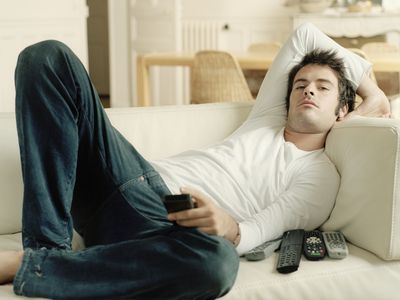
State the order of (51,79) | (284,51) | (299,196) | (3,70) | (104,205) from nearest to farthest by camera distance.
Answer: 1. (51,79)
2. (104,205)
3. (299,196)
4. (284,51)
5. (3,70)

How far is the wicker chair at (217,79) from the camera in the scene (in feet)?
12.0

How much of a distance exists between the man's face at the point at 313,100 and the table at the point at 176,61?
5.70ft

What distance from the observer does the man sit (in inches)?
57.4

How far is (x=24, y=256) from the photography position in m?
1.47

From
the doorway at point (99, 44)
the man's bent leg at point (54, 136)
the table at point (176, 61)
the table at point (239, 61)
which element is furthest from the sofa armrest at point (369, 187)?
the doorway at point (99, 44)

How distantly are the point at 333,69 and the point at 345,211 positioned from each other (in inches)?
18.1

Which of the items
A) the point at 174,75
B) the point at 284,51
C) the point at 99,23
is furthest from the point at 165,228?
the point at 99,23

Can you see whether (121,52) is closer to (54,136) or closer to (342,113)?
(342,113)

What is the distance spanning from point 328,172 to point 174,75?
14.3ft

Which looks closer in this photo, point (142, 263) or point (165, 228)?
point (142, 263)

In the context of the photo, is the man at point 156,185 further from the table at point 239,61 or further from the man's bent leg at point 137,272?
the table at point 239,61

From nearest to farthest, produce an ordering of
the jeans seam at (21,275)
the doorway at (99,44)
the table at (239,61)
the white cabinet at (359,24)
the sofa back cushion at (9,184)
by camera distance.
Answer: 1. the jeans seam at (21,275)
2. the sofa back cushion at (9,184)
3. the table at (239,61)
4. the white cabinet at (359,24)
5. the doorway at (99,44)

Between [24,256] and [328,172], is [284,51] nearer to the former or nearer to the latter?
[328,172]

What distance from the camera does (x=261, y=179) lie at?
186 centimetres
